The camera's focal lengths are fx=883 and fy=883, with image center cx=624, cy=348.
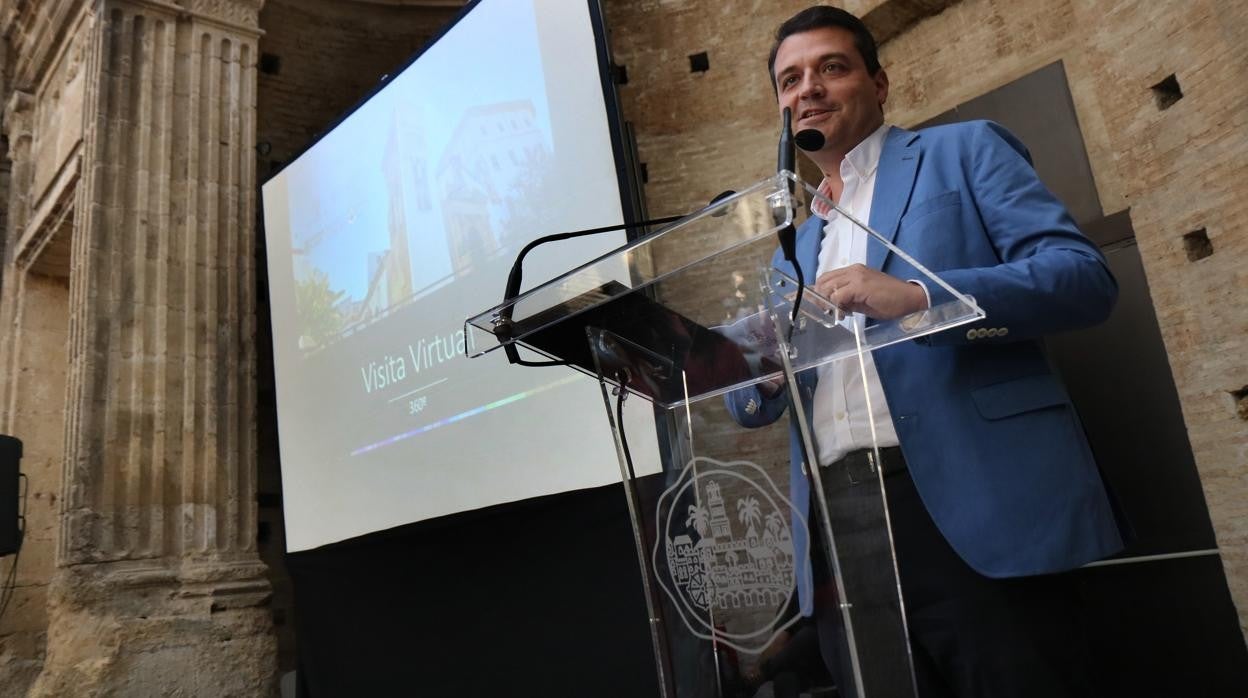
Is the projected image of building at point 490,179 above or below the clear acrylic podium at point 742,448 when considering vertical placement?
above

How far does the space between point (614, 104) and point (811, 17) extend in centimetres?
231

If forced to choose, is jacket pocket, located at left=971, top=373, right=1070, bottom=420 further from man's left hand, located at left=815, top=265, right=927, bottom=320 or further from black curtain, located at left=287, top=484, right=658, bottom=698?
black curtain, located at left=287, top=484, right=658, bottom=698

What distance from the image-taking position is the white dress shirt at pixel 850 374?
1.01m

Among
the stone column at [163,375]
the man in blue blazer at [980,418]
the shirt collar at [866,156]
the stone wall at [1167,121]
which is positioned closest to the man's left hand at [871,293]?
the man in blue blazer at [980,418]

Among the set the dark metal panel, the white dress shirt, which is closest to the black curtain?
the dark metal panel

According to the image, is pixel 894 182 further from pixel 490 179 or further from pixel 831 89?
pixel 490 179

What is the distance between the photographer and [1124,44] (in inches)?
125

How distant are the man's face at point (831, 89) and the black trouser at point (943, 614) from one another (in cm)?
54

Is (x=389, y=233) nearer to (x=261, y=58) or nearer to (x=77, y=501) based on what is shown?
(x=77, y=501)

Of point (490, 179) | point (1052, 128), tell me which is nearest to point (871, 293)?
point (1052, 128)

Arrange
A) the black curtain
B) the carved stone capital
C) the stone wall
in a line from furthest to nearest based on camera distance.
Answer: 1. the carved stone capital
2. the black curtain
3. the stone wall

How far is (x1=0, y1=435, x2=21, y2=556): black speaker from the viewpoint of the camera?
425 centimetres

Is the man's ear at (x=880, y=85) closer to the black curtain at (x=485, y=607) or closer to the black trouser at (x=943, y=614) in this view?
the black trouser at (x=943, y=614)

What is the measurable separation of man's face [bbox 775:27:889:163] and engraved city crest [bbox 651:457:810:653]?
0.61 m
